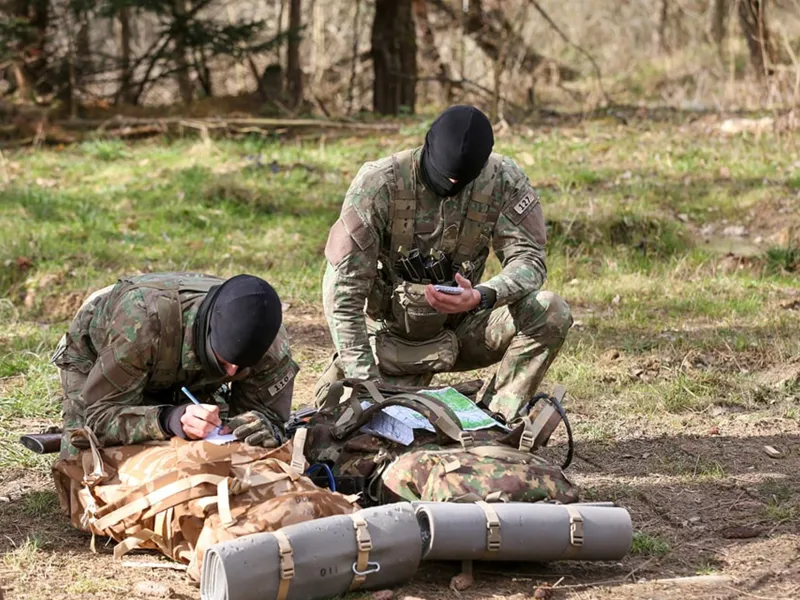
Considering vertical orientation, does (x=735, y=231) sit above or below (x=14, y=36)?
below

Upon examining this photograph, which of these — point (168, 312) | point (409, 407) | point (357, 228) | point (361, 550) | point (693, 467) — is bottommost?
point (693, 467)

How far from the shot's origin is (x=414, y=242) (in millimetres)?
4859

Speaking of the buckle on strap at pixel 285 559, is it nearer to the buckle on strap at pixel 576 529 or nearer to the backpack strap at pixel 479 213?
the buckle on strap at pixel 576 529

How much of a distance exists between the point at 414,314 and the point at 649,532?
4.58 ft

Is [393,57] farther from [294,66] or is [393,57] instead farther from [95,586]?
[95,586]

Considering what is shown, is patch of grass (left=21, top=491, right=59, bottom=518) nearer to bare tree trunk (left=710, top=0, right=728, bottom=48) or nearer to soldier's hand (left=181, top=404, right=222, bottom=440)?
soldier's hand (left=181, top=404, right=222, bottom=440)

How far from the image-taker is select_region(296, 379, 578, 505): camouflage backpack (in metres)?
3.80

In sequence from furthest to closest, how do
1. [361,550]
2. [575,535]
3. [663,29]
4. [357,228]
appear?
[663,29] → [357,228] → [575,535] → [361,550]

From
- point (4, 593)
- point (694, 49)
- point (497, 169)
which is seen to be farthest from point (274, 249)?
point (694, 49)

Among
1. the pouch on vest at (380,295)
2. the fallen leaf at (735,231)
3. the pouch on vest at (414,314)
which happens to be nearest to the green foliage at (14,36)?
the fallen leaf at (735,231)

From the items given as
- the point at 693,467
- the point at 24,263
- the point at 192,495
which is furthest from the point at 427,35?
the point at 192,495

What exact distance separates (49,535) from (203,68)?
33.5ft

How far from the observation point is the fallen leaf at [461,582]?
350 centimetres

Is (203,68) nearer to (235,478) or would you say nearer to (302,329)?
(302,329)
